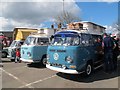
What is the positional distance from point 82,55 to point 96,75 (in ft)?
5.89

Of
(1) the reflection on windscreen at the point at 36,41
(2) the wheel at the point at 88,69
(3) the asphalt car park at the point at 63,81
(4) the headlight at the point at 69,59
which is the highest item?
(1) the reflection on windscreen at the point at 36,41

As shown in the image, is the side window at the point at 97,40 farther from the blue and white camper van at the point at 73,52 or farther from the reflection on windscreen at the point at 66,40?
the reflection on windscreen at the point at 66,40

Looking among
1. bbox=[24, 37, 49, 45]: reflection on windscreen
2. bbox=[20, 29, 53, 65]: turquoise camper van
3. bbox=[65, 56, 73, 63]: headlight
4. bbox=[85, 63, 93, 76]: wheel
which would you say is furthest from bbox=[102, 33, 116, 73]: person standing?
bbox=[24, 37, 49, 45]: reflection on windscreen

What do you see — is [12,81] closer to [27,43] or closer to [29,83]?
[29,83]

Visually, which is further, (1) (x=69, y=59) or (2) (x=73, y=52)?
(1) (x=69, y=59)

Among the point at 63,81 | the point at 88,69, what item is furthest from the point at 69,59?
Result: the point at 88,69

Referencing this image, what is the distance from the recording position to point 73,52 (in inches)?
387

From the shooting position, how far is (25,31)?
90.8ft

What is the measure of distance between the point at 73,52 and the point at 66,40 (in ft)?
3.30

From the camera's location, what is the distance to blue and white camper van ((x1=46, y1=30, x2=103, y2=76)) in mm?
9875

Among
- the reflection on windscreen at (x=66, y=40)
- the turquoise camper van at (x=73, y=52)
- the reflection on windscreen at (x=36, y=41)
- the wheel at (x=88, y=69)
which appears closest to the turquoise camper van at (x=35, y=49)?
the reflection on windscreen at (x=36, y=41)

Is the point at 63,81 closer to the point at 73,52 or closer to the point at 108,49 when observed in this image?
the point at 73,52

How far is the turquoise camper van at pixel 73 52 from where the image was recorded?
9.88 meters

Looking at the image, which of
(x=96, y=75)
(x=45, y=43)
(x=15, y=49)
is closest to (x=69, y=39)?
(x=96, y=75)
